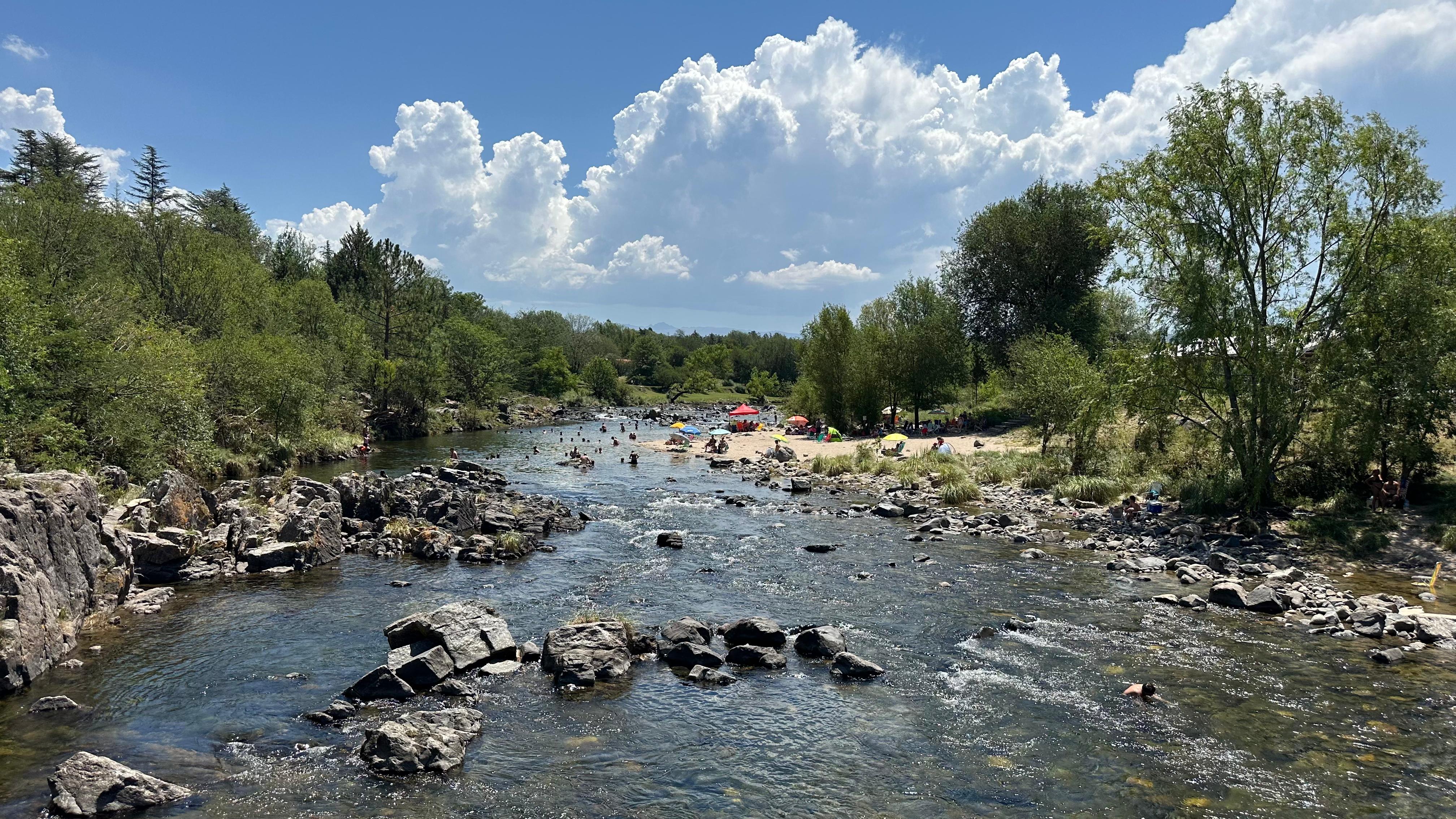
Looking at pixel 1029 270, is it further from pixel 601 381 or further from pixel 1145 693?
pixel 601 381

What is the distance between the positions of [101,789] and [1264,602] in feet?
84.7

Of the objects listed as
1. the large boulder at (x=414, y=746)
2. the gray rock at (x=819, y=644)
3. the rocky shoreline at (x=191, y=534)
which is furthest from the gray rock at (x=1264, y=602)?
the rocky shoreline at (x=191, y=534)

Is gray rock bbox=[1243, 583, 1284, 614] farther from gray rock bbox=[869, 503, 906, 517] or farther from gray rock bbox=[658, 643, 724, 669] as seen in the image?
gray rock bbox=[869, 503, 906, 517]

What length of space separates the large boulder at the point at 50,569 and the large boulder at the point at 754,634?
14.5 m

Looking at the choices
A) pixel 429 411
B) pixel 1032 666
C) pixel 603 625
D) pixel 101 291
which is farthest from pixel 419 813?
pixel 429 411

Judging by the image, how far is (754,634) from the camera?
18703mm

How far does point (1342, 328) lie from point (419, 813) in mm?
33093

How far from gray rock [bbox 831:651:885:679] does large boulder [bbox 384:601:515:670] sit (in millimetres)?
7523

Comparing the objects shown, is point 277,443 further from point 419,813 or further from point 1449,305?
point 1449,305

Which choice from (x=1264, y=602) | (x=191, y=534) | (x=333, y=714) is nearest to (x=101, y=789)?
(x=333, y=714)

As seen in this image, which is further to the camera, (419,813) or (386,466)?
(386,466)

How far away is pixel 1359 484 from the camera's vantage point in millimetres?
29031

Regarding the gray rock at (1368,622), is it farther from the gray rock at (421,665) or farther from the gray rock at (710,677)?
the gray rock at (421,665)

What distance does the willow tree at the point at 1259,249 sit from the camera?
91.1 feet
